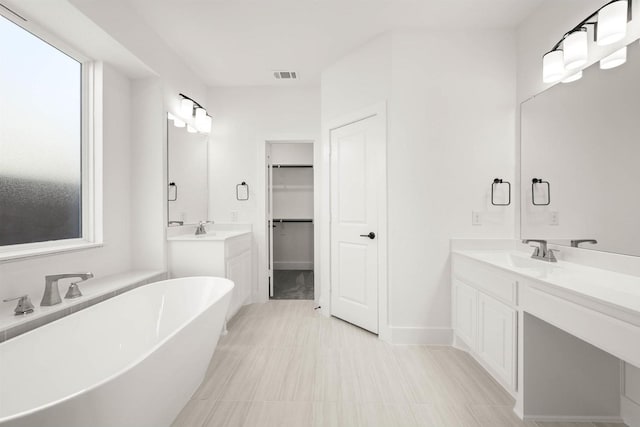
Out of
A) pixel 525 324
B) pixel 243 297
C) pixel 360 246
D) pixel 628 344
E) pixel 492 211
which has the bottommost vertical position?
pixel 243 297

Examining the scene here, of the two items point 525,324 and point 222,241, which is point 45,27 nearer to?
point 222,241

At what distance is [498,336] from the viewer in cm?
180

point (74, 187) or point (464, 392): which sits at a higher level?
point (74, 187)

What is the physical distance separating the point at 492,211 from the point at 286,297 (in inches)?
103

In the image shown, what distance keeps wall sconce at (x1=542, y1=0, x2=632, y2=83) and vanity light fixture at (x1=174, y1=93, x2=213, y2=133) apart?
311 cm

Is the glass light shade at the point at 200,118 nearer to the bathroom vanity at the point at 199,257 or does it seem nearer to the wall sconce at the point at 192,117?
the wall sconce at the point at 192,117

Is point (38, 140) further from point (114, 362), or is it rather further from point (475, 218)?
point (475, 218)

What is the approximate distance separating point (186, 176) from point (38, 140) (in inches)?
50.6

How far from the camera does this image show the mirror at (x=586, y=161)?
4.99 ft

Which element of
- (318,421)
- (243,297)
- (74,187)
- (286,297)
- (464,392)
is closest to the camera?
(318,421)

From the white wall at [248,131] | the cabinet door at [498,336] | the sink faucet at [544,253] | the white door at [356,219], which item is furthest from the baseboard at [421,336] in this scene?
the white wall at [248,131]

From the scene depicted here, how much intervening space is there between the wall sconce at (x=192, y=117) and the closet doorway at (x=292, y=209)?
1898mm

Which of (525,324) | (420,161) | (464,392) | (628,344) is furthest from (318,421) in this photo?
(420,161)

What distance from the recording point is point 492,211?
7.96ft
